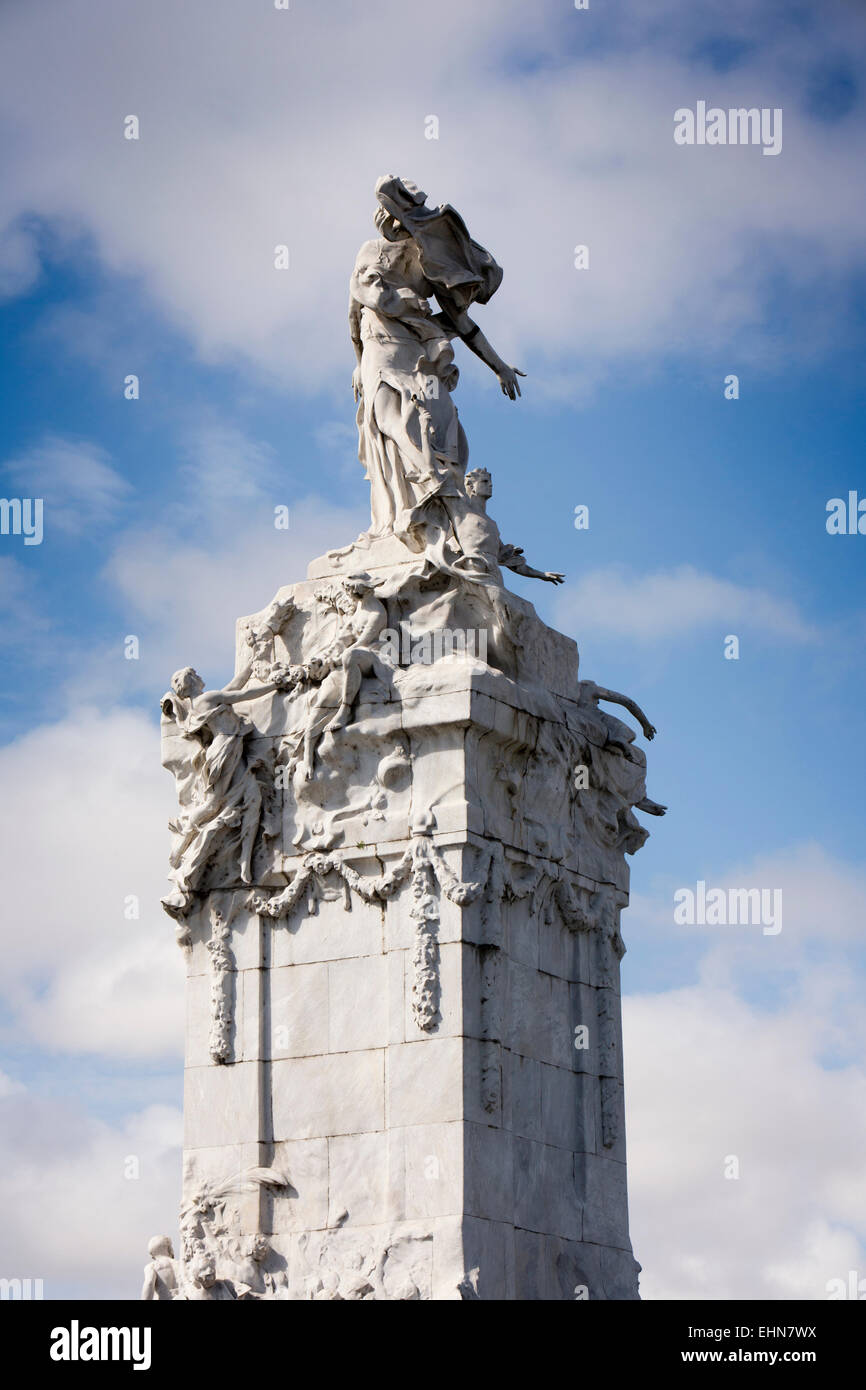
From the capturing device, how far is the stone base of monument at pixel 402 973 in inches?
842

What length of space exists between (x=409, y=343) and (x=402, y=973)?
690cm

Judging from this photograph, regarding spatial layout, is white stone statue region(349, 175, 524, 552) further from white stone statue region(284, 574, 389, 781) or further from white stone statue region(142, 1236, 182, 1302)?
white stone statue region(142, 1236, 182, 1302)

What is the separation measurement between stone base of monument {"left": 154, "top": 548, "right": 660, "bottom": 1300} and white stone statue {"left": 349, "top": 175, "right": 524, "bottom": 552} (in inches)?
41.0

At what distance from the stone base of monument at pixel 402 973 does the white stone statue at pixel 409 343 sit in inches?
41.0

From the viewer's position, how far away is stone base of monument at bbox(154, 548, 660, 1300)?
70.1 feet

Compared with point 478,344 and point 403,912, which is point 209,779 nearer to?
point 403,912

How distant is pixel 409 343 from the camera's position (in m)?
24.6

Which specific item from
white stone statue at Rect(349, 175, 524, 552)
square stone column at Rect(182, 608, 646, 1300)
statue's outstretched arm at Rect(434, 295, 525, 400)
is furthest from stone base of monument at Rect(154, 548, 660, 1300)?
statue's outstretched arm at Rect(434, 295, 525, 400)
